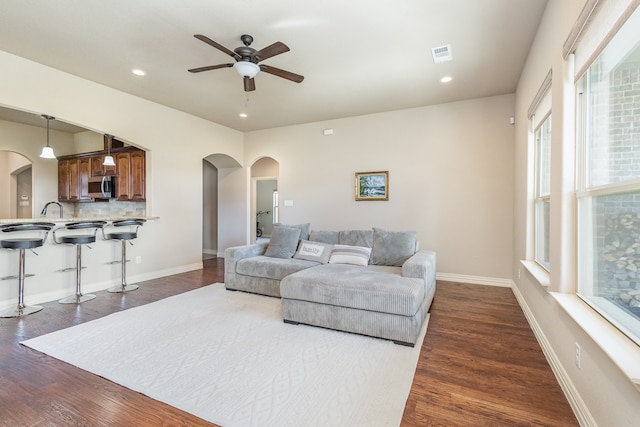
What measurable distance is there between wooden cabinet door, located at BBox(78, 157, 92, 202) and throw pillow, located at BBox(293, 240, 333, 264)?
455cm

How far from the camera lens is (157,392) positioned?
1.84 m

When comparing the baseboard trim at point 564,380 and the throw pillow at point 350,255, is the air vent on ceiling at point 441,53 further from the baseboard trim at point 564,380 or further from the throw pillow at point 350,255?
the baseboard trim at point 564,380

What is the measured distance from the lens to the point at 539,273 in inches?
103

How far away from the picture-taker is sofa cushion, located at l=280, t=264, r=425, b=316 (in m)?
2.50

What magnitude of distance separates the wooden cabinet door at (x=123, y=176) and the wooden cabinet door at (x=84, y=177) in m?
1.05

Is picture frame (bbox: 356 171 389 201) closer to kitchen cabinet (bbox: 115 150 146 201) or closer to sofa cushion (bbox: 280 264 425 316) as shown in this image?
sofa cushion (bbox: 280 264 425 316)

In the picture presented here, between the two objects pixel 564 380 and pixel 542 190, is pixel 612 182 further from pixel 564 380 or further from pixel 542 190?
pixel 542 190

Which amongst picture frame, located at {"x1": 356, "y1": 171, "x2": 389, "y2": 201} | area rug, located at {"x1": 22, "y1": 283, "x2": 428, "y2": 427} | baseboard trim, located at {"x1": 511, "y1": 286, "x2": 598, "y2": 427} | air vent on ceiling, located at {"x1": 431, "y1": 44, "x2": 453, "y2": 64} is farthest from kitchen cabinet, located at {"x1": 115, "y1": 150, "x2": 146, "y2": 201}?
baseboard trim, located at {"x1": 511, "y1": 286, "x2": 598, "y2": 427}

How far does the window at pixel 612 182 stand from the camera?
133cm

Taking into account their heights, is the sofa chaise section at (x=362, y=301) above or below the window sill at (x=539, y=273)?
below

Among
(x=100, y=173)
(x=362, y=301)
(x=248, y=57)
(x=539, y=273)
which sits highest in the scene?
(x=248, y=57)

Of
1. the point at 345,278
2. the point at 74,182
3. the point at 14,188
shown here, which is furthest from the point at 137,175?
the point at 14,188

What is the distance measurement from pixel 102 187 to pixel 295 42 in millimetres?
4501

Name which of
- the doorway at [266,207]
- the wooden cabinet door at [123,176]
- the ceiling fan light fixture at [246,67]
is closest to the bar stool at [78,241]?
the wooden cabinet door at [123,176]
